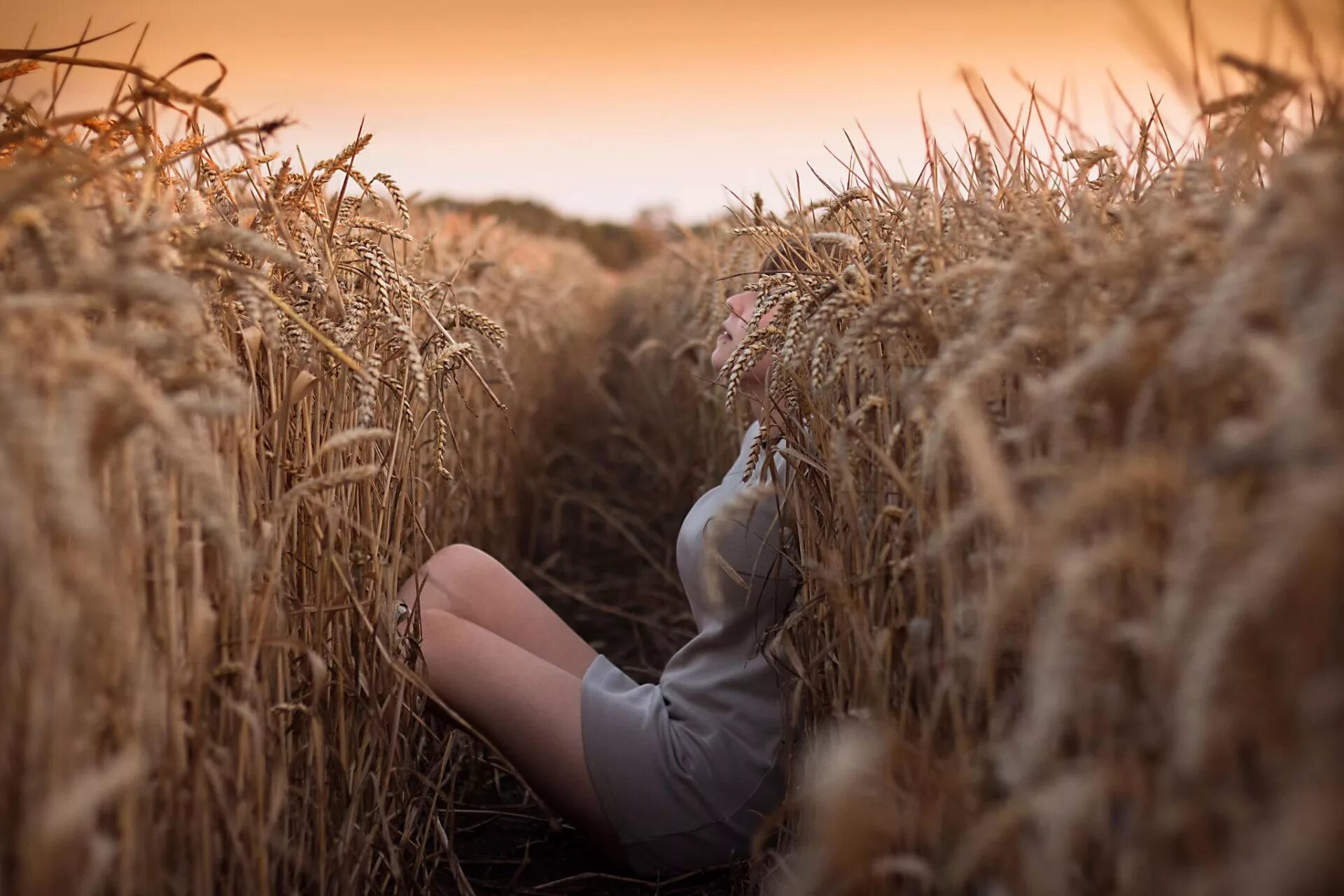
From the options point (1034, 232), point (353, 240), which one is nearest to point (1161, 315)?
point (1034, 232)

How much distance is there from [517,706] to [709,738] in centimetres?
33

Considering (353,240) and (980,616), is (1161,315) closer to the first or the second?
(980,616)

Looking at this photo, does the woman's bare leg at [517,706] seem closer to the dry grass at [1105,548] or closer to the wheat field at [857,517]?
the wheat field at [857,517]

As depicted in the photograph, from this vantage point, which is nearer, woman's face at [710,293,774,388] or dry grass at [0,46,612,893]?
dry grass at [0,46,612,893]

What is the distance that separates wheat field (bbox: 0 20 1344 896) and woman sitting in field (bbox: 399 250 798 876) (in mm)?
125

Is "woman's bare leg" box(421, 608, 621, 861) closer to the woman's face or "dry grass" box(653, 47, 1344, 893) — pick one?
"dry grass" box(653, 47, 1344, 893)

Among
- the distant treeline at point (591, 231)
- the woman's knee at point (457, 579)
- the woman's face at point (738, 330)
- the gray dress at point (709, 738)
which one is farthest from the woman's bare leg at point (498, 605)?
the distant treeline at point (591, 231)

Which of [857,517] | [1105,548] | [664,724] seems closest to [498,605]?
[664,724]

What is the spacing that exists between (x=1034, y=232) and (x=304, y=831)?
109cm

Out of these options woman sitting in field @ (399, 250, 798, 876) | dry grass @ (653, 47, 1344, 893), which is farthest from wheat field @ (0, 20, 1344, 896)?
woman sitting in field @ (399, 250, 798, 876)

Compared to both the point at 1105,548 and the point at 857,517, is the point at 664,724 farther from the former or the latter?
the point at 1105,548

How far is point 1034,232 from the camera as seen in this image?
3.24 feet

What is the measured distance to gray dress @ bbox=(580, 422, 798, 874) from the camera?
1.58m

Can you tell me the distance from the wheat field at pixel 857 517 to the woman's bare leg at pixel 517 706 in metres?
0.09
